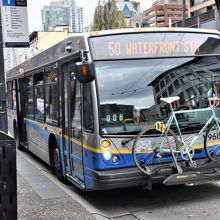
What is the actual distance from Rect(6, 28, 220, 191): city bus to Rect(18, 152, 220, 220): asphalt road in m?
0.38

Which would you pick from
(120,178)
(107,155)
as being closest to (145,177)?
(120,178)

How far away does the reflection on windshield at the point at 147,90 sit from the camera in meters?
6.18

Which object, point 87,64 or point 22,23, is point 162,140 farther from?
point 22,23

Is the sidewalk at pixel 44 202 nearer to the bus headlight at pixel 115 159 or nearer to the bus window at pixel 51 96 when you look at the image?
the bus headlight at pixel 115 159

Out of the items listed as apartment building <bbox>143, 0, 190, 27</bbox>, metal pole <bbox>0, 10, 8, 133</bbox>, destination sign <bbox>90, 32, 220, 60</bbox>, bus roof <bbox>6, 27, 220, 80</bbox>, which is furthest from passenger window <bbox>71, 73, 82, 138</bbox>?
apartment building <bbox>143, 0, 190, 27</bbox>

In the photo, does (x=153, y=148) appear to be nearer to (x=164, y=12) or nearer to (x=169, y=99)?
(x=169, y=99)

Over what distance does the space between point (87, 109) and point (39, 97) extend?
3709 mm

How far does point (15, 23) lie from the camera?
237 inches

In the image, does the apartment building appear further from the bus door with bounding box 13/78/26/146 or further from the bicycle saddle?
the bicycle saddle

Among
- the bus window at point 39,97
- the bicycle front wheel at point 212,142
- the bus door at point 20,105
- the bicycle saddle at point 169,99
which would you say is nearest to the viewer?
the bicycle saddle at point 169,99

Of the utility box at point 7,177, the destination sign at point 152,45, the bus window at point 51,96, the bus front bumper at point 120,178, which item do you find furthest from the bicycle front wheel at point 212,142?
the utility box at point 7,177

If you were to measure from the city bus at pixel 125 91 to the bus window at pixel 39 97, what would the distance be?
2128 mm

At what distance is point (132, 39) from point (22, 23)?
5.32ft

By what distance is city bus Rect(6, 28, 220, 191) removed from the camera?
605cm
